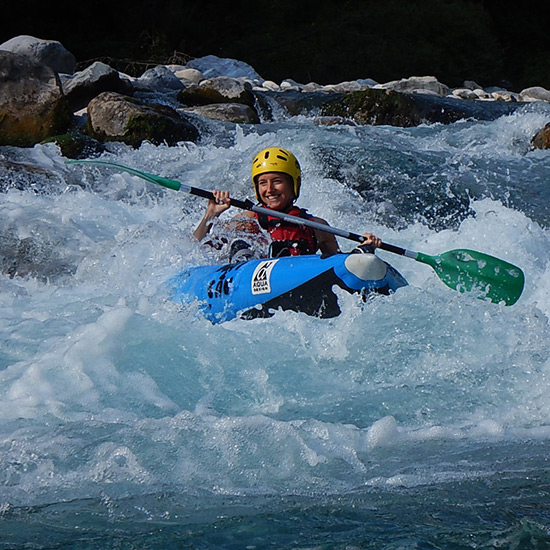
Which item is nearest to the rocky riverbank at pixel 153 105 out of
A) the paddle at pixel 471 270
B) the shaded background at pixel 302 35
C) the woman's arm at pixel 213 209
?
the woman's arm at pixel 213 209

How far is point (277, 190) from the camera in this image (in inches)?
210

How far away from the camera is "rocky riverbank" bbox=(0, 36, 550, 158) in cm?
955

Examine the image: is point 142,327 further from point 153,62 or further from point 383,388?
point 153,62

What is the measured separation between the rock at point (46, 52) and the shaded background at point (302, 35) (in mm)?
4599

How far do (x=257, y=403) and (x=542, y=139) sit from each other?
6.76 meters

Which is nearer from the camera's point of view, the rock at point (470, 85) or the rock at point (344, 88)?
the rock at point (344, 88)

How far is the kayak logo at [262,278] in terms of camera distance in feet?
15.0

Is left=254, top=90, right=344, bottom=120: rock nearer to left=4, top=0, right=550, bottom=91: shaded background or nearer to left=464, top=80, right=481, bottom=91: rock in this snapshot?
left=4, top=0, right=550, bottom=91: shaded background

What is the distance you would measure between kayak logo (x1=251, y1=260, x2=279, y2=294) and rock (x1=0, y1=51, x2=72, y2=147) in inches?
230

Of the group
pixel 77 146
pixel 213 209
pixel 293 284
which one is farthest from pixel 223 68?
pixel 293 284

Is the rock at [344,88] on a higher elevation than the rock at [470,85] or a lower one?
lower

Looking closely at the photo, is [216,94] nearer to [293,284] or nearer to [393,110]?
[393,110]

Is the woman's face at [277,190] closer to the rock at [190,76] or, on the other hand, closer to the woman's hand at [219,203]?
the woman's hand at [219,203]

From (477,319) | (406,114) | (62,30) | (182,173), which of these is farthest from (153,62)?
(477,319)
